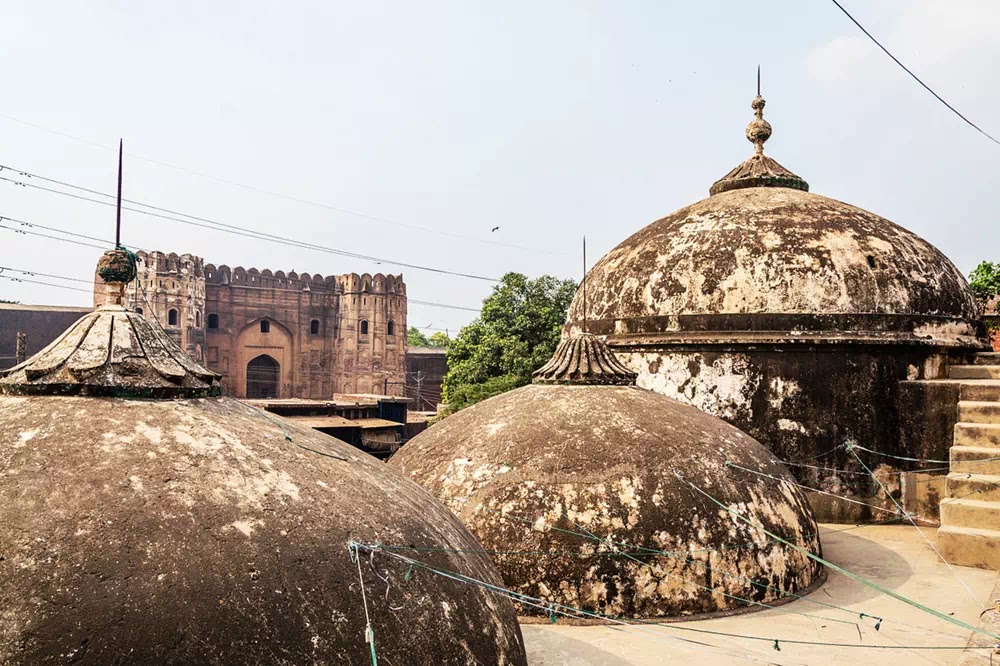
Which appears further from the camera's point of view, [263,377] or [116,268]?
[263,377]

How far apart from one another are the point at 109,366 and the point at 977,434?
10.6 m

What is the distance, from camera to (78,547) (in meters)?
3.07

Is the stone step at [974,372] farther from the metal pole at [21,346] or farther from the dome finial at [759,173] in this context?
the metal pole at [21,346]

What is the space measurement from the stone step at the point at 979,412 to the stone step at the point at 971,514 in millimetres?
1781

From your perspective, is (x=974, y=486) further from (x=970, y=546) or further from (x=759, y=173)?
(x=759, y=173)

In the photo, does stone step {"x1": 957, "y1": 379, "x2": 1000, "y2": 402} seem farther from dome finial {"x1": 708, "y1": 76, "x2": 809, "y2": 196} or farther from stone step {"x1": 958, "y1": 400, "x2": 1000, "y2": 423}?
dome finial {"x1": 708, "y1": 76, "x2": 809, "y2": 196}

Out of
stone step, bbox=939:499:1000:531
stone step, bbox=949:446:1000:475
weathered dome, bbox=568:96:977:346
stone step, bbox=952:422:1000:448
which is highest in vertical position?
weathered dome, bbox=568:96:977:346

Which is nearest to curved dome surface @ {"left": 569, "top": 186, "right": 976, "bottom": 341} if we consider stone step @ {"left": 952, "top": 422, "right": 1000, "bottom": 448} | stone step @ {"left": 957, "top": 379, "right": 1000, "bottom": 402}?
stone step @ {"left": 957, "top": 379, "right": 1000, "bottom": 402}

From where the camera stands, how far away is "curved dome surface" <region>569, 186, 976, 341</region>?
12.2 meters

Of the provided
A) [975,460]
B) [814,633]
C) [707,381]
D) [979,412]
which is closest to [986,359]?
[979,412]

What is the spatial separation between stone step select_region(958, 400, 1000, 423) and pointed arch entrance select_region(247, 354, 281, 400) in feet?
112

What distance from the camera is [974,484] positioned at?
1002 centimetres

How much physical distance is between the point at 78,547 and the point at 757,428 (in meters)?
10.4

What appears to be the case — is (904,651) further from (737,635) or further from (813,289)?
(813,289)
